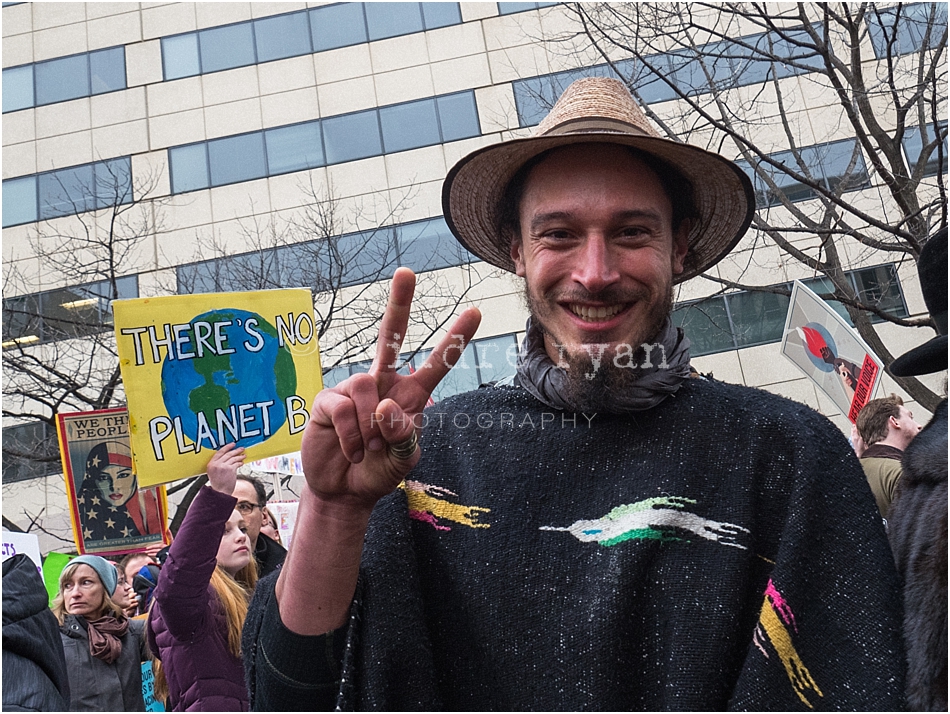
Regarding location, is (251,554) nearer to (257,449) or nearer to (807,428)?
A: (257,449)

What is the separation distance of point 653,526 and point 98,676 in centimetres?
432

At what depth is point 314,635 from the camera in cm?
174

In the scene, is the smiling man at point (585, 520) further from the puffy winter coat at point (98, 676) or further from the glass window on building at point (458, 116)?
the glass window on building at point (458, 116)

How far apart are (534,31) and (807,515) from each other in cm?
1913

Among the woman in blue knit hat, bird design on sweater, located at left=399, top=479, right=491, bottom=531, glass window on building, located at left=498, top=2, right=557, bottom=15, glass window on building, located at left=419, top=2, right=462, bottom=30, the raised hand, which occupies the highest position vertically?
glass window on building, located at left=419, top=2, right=462, bottom=30

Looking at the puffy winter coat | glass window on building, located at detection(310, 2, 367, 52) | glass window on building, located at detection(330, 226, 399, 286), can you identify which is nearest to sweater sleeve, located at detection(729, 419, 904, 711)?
the puffy winter coat

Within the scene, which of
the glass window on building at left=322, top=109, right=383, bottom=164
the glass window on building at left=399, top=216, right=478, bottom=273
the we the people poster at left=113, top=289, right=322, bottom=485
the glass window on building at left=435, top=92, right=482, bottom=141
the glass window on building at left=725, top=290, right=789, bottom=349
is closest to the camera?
the we the people poster at left=113, top=289, right=322, bottom=485

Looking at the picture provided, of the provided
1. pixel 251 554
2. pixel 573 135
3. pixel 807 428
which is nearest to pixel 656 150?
pixel 573 135

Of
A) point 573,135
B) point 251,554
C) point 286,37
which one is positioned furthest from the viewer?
point 286,37

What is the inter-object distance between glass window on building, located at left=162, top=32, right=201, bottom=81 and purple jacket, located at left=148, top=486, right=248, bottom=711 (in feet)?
65.7

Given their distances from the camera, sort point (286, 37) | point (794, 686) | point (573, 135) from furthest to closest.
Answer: point (286, 37) → point (573, 135) → point (794, 686)

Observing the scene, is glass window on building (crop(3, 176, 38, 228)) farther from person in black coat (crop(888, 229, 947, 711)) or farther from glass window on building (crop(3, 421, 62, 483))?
person in black coat (crop(888, 229, 947, 711))

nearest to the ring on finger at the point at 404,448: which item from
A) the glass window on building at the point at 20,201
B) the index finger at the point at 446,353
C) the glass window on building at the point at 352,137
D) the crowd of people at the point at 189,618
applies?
the index finger at the point at 446,353

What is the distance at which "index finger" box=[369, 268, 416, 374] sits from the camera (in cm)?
159
